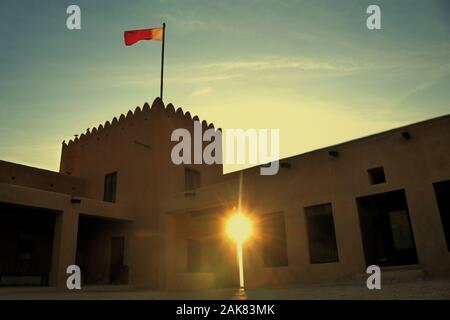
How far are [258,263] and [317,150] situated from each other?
4.95 metres

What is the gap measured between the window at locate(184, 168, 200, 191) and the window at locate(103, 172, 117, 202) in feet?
12.3

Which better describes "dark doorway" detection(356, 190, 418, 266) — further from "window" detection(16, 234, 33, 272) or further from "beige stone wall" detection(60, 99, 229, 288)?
"window" detection(16, 234, 33, 272)

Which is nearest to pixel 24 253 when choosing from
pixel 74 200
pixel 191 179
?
pixel 74 200

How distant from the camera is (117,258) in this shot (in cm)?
1730

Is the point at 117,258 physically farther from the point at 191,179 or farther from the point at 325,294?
the point at 325,294

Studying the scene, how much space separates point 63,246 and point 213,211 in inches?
262

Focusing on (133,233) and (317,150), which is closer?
(317,150)

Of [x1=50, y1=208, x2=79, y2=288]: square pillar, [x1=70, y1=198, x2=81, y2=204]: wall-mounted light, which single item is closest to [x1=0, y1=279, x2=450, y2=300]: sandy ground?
[x1=50, y1=208, x2=79, y2=288]: square pillar

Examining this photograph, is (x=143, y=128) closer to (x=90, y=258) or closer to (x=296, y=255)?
(x=90, y=258)
